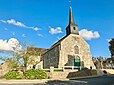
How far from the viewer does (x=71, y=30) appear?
158ft

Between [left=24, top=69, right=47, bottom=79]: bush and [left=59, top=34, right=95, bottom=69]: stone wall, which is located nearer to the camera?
[left=24, top=69, right=47, bottom=79]: bush

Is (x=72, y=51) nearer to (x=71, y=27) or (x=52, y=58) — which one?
(x=52, y=58)

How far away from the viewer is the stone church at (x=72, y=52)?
1690 inches

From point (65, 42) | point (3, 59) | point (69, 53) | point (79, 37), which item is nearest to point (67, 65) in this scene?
point (69, 53)

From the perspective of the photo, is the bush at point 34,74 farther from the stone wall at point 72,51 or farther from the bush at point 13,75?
the stone wall at point 72,51

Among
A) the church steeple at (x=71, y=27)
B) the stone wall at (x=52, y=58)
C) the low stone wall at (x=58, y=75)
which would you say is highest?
the church steeple at (x=71, y=27)

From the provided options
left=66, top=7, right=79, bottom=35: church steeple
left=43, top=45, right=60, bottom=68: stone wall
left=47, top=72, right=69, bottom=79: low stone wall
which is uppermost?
left=66, top=7, right=79, bottom=35: church steeple

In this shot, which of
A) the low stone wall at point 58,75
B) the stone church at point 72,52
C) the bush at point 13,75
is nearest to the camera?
the bush at point 13,75

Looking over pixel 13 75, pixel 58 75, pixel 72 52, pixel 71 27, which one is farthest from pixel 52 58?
pixel 13 75

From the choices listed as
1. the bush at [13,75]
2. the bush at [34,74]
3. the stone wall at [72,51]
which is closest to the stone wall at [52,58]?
the stone wall at [72,51]

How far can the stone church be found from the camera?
141ft

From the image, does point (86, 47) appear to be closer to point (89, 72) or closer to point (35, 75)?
point (89, 72)

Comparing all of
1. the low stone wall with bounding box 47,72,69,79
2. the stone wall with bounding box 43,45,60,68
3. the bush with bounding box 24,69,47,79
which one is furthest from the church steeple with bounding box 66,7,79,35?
the bush with bounding box 24,69,47,79

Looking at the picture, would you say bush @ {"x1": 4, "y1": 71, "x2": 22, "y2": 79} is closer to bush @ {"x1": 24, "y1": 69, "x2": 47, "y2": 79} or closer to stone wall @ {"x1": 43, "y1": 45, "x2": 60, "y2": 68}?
bush @ {"x1": 24, "y1": 69, "x2": 47, "y2": 79}
